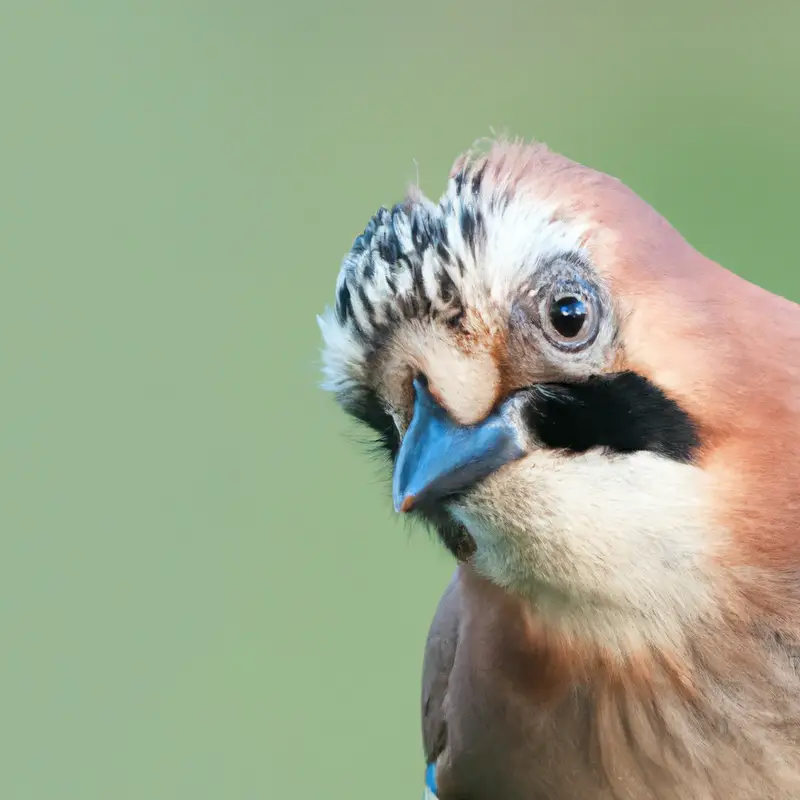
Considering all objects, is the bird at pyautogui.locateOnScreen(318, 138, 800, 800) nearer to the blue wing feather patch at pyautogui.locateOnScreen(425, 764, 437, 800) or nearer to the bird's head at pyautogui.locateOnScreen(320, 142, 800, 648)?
the bird's head at pyautogui.locateOnScreen(320, 142, 800, 648)

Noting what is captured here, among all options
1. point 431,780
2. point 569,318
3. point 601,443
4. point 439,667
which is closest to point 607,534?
point 601,443

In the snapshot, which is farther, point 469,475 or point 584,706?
point 584,706

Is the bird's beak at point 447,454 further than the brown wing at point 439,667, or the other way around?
the brown wing at point 439,667

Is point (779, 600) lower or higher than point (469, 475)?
lower

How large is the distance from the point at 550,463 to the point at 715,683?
31 cm

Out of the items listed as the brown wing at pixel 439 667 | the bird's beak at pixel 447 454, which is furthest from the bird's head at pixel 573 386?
the brown wing at pixel 439 667

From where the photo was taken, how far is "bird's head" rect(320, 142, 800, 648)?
1.04m

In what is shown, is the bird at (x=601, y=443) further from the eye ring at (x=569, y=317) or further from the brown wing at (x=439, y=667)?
the brown wing at (x=439, y=667)

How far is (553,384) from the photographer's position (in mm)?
1051

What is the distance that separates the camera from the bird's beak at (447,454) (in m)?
1.05

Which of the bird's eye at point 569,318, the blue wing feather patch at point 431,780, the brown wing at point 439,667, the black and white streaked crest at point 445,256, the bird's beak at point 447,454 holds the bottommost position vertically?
the blue wing feather patch at point 431,780

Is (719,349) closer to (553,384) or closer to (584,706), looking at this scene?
(553,384)

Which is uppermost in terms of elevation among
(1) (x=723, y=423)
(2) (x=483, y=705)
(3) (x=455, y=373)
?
(3) (x=455, y=373)

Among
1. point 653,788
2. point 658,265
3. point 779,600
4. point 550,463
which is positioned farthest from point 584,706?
point 658,265
